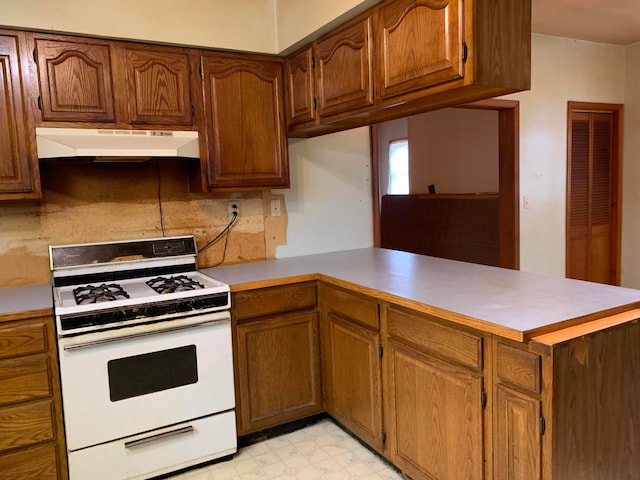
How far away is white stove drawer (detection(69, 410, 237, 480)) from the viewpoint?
2094mm

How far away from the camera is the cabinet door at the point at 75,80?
2.25 m

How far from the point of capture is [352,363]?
2.34m

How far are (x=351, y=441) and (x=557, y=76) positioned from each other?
3473 millimetres

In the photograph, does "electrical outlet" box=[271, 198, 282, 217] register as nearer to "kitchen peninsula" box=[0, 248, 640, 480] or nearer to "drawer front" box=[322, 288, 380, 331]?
"kitchen peninsula" box=[0, 248, 640, 480]

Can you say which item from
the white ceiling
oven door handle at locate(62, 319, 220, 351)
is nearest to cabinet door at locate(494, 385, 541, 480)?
oven door handle at locate(62, 319, 220, 351)

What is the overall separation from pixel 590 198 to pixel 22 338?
15.0 ft

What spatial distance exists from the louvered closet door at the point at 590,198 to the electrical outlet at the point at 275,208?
280 centimetres

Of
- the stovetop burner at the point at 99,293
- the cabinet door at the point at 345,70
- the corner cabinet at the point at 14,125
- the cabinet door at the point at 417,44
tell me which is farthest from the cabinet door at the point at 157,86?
the cabinet door at the point at 417,44

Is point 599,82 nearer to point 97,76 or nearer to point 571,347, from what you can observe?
point 571,347

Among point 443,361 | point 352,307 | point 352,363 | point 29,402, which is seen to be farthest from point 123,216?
point 443,361

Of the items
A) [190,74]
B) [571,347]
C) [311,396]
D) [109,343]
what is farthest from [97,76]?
[571,347]

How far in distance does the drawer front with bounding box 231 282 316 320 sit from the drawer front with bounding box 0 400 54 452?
0.89 metres

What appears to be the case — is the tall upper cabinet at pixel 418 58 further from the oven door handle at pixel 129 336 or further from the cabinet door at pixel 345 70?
the oven door handle at pixel 129 336

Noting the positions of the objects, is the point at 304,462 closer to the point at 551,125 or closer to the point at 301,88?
the point at 301,88
